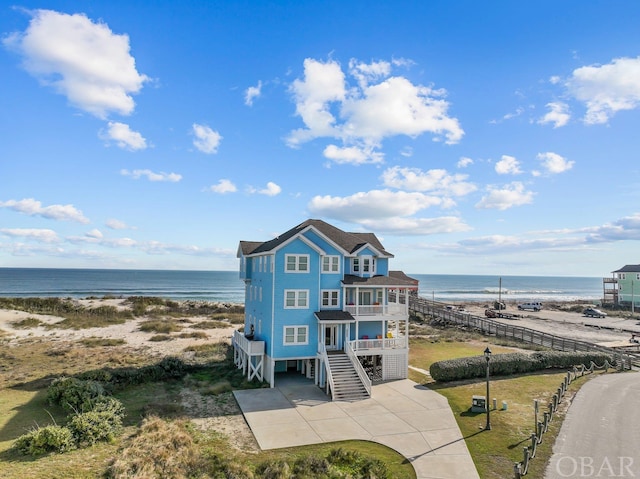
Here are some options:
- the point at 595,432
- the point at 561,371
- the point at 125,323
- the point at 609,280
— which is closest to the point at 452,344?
the point at 561,371

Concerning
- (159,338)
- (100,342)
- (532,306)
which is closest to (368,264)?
(159,338)

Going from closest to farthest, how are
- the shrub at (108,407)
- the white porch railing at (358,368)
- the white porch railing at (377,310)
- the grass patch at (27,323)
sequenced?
the shrub at (108,407) < the white porch railing at (358,368) < the white porch railing at (377,310) < the grass patch at (27,323)

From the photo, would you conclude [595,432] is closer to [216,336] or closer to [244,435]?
[244,435]

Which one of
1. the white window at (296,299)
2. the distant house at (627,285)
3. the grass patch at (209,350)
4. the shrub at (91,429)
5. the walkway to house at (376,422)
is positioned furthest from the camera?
the distant house at (627,285)

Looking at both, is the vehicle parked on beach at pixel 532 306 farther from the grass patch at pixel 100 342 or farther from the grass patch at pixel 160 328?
the grass patch at pixel 100 342

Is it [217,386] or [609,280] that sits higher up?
[609,280]

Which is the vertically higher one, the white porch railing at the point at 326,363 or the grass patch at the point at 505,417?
the white porch railing at the point at 326,363

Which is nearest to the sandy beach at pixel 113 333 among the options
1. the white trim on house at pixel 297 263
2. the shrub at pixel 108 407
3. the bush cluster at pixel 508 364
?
the shrub at pixel 108 407
